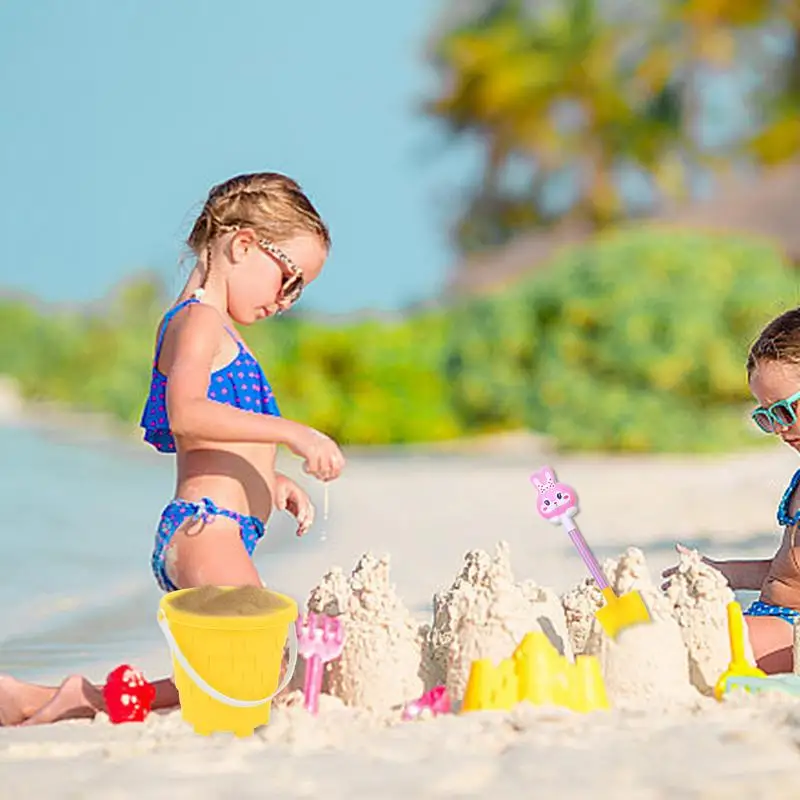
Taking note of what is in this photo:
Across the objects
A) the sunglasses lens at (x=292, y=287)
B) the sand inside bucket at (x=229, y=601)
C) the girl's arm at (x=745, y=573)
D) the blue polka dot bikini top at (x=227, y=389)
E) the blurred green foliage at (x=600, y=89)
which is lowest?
the sand inside bucket at (x=229, y=601)

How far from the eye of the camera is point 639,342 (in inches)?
571

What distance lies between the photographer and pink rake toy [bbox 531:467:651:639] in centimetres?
288

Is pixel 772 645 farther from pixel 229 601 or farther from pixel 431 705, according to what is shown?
pixel 229 601

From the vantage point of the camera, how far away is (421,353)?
16422 millimetres

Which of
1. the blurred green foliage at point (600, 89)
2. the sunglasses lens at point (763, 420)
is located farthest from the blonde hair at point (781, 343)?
the blurred green foliage at point (600, 89)

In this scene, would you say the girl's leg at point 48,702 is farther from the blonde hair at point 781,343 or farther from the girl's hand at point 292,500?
the blonde hair at point 781,343

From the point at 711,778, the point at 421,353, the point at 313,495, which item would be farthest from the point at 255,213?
the point at 421,353

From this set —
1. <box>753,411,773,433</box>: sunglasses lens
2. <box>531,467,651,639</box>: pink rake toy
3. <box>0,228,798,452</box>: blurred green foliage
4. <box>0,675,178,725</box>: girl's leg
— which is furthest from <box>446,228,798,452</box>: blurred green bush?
<box>0,675,178,725</box>: girl's leg

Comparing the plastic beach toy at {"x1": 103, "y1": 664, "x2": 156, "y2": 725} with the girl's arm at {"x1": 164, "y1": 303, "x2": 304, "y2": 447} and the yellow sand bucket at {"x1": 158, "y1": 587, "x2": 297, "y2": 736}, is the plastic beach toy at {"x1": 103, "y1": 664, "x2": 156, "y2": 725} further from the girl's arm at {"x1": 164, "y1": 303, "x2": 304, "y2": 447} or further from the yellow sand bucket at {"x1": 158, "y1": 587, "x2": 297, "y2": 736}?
the girl's arm at {"x1": 164, "y1": 303, "x2": 304, "y2": 447}

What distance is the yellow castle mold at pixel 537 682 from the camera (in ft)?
8.57

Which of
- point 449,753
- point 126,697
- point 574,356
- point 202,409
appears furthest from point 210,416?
point 574,356

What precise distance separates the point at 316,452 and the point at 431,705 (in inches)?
21.1

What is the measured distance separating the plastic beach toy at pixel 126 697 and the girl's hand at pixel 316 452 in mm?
548

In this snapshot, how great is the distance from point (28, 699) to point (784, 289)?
12.3 m
